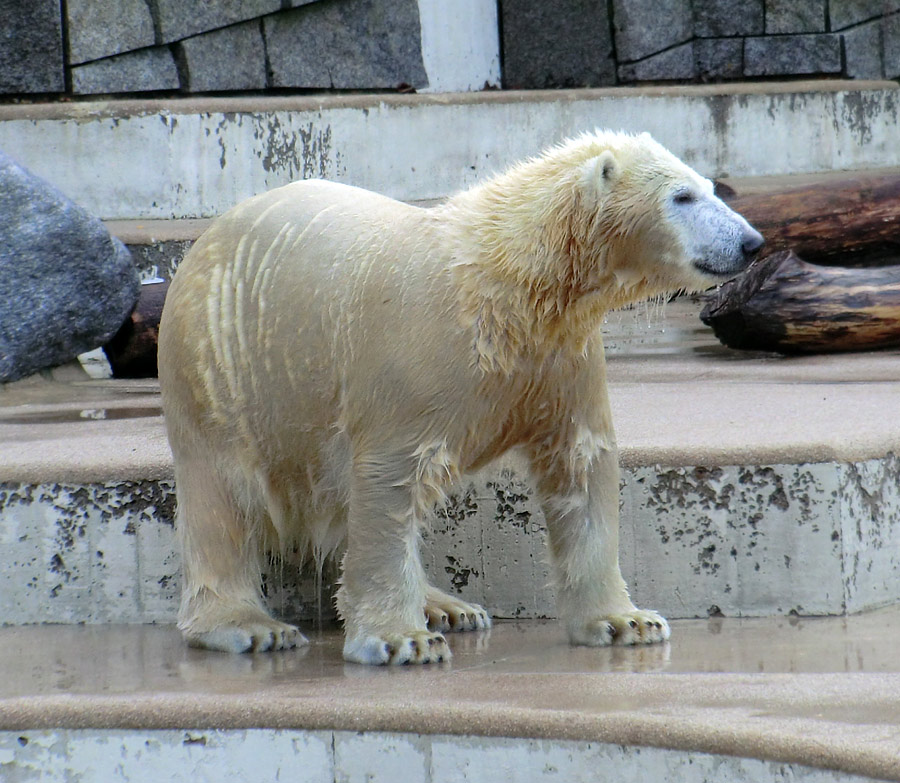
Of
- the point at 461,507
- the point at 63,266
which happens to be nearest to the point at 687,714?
the point at 461,507

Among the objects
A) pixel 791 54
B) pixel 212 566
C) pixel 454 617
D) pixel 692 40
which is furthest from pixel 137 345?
pixel 791 54

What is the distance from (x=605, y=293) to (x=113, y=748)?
1.16 metres

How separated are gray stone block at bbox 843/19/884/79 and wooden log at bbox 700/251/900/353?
407 cm

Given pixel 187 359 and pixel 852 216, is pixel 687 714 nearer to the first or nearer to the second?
pixel 187 359

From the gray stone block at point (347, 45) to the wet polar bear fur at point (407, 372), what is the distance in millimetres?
5559

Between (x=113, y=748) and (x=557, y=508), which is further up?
(x=557, y=508)

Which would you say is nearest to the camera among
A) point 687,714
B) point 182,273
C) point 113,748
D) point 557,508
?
point 687,714

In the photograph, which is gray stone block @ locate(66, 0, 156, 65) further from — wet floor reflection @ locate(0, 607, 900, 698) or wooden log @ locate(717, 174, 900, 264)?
wet floor reflection @ locate(0, 607, 900, 698)

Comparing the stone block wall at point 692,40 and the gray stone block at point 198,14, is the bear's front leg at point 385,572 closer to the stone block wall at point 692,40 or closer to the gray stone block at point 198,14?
→ the gray stone block at point 198,14

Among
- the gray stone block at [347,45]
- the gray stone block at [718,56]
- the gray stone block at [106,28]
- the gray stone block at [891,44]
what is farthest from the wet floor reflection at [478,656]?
the gray stone block at [891,44]

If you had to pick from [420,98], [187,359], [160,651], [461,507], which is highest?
[420,98]

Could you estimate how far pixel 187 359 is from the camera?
2889mm

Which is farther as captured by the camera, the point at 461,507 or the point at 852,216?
the point at 852,216

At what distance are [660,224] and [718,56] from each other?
699 cm
